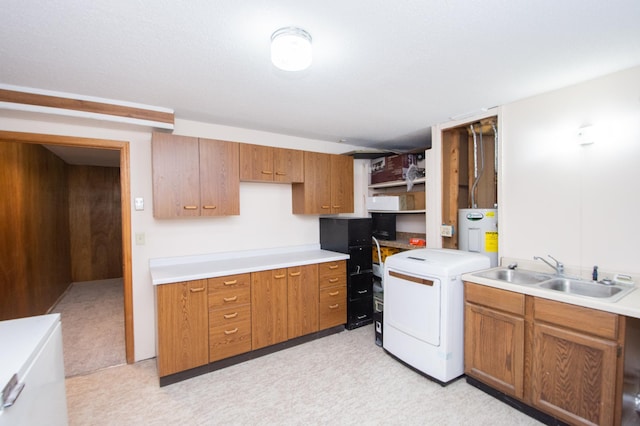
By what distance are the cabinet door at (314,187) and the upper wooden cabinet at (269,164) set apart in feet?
0.35

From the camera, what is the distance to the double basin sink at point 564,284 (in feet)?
6.20

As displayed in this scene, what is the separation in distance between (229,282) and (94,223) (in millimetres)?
5227

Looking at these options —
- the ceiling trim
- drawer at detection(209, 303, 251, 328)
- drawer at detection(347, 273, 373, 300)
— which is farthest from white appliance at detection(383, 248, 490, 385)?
the ceiling trim

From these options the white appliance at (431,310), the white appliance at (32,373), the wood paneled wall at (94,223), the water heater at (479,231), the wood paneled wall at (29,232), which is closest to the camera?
the white appliance at (32,373)

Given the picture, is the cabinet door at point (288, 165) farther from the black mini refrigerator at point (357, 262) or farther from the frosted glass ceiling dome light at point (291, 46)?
the frosted glass ceiling dome light at point (291, 46)

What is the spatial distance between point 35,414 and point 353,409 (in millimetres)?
1750

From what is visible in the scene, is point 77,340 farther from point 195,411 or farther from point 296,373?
point 296,373

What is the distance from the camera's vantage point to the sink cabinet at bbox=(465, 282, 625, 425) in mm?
1636

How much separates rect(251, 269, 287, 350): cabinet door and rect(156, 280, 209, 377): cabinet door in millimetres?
435

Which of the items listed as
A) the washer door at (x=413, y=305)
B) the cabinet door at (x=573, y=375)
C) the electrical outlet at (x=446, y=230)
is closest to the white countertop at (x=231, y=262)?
the washer door at (x=413, y=305)

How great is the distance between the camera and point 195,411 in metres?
2.06

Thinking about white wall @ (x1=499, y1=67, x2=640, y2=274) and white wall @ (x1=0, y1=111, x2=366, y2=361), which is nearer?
white wall @ (x1=499, y1=67, x2=640, y2=274)

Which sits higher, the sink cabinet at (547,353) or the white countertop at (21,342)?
the white countertop at (21,342)

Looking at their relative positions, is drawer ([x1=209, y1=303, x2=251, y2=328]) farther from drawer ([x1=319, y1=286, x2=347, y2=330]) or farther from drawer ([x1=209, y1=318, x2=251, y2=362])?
drawer ([x1=319, y1=286, x2=347, y2=330])
